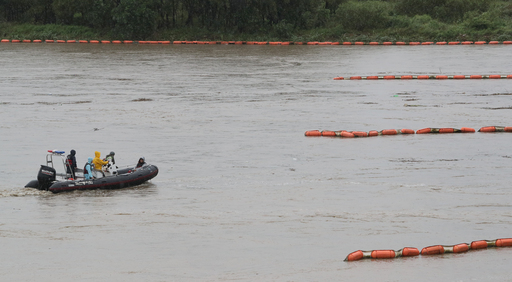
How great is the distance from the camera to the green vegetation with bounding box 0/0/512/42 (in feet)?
253

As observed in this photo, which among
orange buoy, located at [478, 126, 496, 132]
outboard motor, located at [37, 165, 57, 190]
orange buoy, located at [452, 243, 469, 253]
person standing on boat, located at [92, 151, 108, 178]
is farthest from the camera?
orange buoy, located at [478, 126, 496, 132]

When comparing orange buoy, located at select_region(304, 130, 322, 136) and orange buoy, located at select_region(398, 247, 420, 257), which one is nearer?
orange buoy, located at select_region(398, 247, 420, 257)

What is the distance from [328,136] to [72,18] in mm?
66621

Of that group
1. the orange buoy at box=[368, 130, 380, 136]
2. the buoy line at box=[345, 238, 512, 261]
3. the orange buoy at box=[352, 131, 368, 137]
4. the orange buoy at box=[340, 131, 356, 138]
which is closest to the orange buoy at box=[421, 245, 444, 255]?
the buoy line at box=[345, 238, 512, 261]

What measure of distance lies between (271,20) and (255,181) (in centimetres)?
6186

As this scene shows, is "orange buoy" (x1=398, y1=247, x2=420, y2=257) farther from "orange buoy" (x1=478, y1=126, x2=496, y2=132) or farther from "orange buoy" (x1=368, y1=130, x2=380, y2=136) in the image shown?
"orange buoy" (x1=478, y1=126, x2=496, y2=132)

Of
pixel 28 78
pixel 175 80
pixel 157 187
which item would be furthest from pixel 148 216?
pixel 28 78

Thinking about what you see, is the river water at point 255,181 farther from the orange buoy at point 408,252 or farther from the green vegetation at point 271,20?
the green vegetation at point 271,20

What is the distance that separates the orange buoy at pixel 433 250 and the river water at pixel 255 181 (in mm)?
339

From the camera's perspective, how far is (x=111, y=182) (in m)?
22.6

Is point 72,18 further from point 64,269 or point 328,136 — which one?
point 64,269

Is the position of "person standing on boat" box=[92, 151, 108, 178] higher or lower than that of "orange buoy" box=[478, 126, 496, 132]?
higher

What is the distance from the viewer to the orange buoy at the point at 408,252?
664 inches

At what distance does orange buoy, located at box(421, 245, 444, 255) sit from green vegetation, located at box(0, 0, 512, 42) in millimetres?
61785
